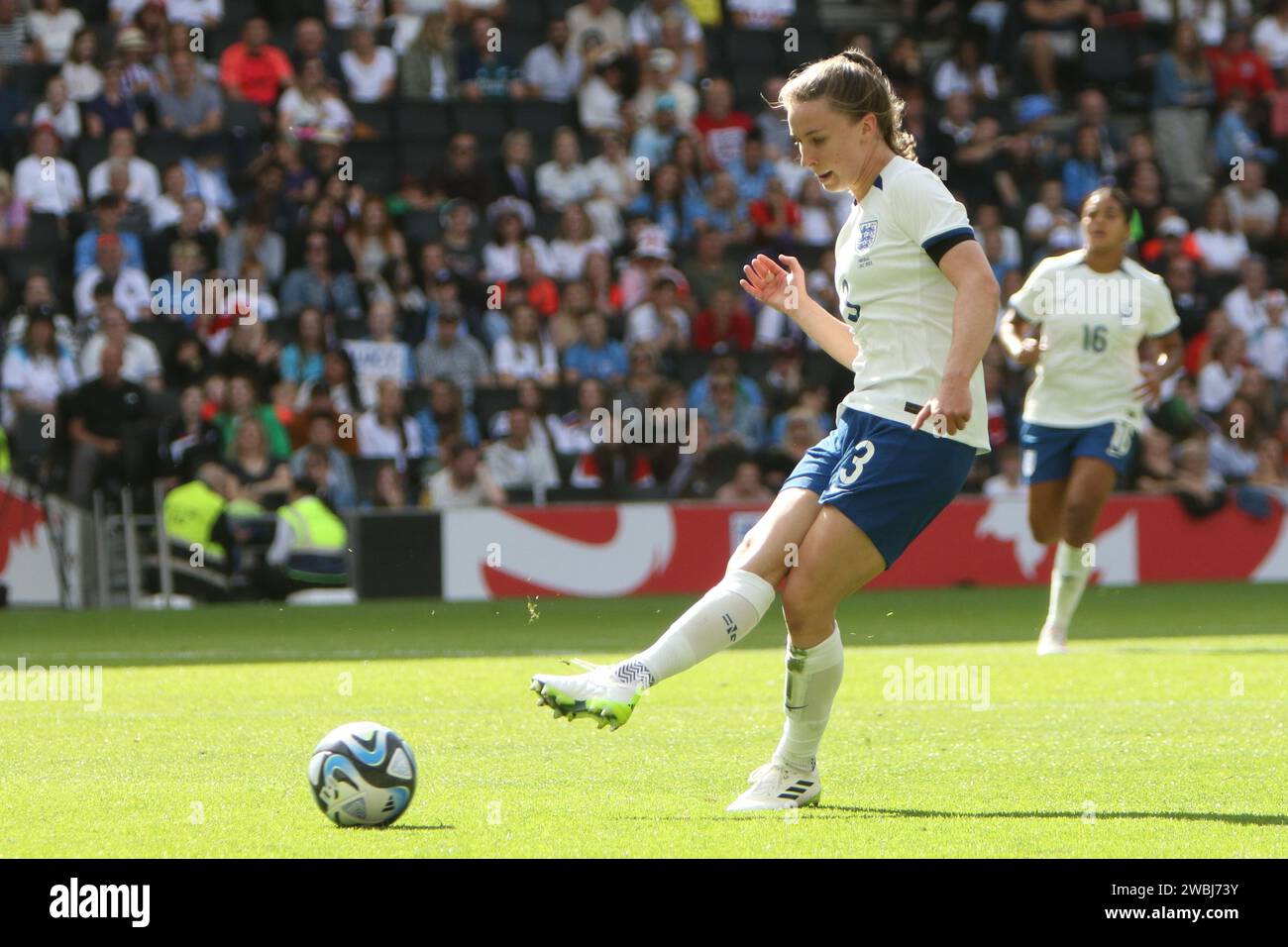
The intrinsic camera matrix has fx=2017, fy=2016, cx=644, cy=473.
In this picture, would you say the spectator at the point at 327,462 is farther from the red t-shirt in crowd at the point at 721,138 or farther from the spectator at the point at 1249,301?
the spectator at the point at 1249,301

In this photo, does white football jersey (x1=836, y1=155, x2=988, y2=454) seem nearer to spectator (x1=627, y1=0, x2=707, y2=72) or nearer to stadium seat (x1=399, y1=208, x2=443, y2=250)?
stadium seat (x1=399, y1=208, x2=443, y2=250)

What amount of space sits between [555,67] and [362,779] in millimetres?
16545

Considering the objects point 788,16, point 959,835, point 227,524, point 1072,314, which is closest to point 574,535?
point 227,524

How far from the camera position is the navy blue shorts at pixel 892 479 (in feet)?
20.5

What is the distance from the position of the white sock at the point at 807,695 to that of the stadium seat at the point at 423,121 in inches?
585

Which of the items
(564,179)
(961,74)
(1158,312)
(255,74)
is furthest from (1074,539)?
(961,74)

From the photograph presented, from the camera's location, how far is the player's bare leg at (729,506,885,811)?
625cm

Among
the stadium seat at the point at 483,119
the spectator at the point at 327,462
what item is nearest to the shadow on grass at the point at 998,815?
the spectator at the point at 327,462

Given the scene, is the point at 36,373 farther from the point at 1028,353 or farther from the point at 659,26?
the point at 1028,353

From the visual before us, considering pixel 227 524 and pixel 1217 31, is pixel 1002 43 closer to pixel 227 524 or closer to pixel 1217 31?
pixel 1217 31

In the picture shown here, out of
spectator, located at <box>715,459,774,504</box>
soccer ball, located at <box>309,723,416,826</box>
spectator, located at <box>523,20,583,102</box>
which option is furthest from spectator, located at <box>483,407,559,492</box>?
soccer ball, located at <box>309,723,416,826</box>

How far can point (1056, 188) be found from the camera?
2136cm

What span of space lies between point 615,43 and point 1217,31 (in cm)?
796

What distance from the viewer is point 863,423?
644 cm
